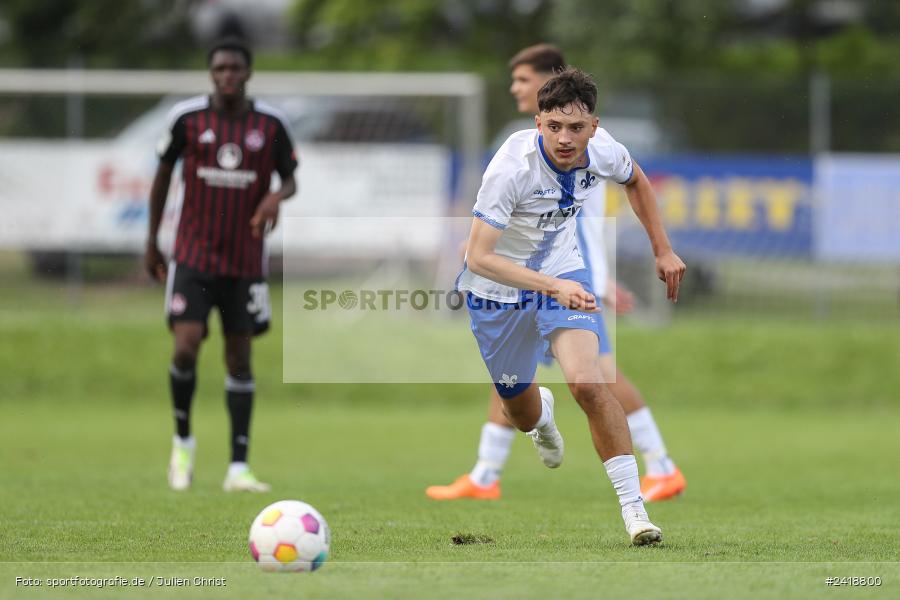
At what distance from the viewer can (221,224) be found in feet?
28.0

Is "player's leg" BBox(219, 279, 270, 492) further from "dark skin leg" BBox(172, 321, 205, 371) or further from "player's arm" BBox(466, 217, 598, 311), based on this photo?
"player's arm" BBox(466, 217, 598, 311)

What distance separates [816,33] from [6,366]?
1605 centimetres

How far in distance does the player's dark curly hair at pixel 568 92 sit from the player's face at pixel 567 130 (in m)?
0.02

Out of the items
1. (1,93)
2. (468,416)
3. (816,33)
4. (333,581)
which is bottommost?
(468,416)

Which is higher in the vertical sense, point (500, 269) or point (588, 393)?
point (500, 269)

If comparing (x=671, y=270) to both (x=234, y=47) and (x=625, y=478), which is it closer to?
(x=625, y=478)

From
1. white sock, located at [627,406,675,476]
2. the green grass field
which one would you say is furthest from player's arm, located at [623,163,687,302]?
white sock, located at [627,406,675,476]

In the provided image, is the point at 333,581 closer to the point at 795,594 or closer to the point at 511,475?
the point at 795,594

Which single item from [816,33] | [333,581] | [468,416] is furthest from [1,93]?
[816,33]

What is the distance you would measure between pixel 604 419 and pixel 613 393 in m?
1.83

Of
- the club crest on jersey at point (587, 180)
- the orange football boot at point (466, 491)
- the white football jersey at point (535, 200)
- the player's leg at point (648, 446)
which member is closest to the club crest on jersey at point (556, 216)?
the white football jersey at point (535, 200)

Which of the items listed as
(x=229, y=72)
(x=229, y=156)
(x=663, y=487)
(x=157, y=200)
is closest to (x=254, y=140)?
(x=229, y=156)

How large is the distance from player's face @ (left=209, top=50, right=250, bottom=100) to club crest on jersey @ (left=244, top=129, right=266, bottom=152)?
24 centimetres

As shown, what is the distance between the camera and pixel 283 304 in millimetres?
15984
